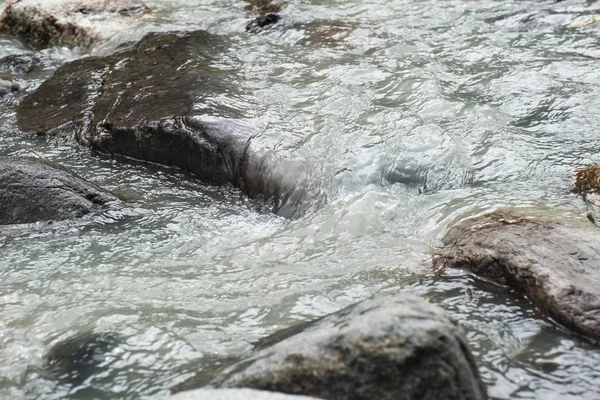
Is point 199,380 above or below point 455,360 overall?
below


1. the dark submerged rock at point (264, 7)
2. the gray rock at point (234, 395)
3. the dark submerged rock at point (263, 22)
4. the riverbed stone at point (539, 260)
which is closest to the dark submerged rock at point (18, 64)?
the dark submerged rock at point (263, 22)

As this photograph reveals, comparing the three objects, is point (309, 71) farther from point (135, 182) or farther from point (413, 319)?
point (413, 319)

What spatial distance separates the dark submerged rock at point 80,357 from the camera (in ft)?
12.1

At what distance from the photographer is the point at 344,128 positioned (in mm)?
6531

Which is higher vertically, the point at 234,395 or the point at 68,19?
the point at 68,19

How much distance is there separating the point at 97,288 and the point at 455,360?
247 centimetres

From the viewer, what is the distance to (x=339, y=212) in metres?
5.36

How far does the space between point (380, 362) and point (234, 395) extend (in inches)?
24.2

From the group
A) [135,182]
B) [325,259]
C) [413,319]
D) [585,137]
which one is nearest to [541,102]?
[585,137]

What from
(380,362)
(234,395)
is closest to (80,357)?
(234,395)

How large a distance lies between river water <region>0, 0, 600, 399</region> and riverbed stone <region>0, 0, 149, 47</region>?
147 cm

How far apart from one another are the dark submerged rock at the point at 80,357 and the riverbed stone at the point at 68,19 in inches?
276

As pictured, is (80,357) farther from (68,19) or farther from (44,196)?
(68,19)

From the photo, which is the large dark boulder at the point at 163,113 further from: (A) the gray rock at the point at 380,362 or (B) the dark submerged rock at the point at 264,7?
(A) the gray rock at the point at 380,362
